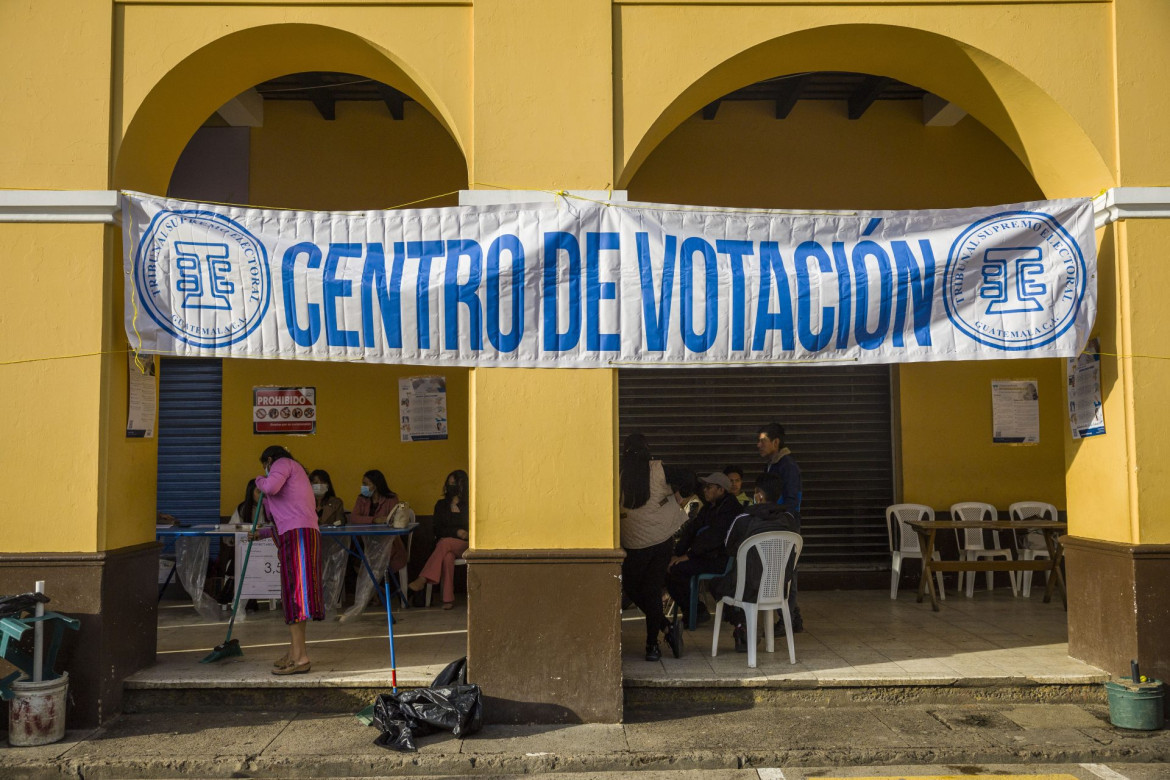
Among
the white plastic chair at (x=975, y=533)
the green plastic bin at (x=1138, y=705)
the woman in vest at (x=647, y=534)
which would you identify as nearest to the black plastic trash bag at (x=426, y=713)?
the woman in vest at (x=647, y=534)

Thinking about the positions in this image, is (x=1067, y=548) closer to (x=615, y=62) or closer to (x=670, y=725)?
(x=670, y=725)

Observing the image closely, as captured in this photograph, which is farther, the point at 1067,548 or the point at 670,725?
the point at 1067,548

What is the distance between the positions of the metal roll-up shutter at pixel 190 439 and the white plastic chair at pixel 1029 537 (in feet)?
28.0

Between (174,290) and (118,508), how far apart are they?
5.19ft

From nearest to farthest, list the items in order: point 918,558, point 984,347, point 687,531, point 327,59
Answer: point 984,347 < point 327,59 < point 687,531 < point 918,558

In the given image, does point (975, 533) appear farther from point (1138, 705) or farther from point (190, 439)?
point (190, 439)

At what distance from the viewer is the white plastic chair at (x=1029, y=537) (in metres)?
9.88

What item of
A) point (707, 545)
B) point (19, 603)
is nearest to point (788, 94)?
point (707, 545)

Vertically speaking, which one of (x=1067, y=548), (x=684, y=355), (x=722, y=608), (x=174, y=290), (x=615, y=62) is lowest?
(x=722, y=608)

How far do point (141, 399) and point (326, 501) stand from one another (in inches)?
118

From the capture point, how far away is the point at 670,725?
618 cm

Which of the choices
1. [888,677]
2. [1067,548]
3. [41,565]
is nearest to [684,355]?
[888,677]

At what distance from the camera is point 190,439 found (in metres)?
10.3

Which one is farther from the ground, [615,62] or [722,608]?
[615,62]
